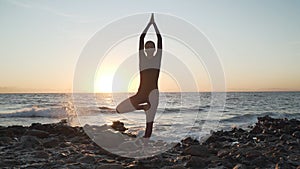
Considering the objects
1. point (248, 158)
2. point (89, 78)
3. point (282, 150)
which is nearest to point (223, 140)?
Result: point (282, 150)

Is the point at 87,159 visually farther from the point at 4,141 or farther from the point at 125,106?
the point at 4,141

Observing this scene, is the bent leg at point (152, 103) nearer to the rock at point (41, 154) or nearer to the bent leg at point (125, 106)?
the bent leg at point (125, 106)

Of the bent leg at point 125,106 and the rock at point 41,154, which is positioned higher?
the bent leg at point 125,106

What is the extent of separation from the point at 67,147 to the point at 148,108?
2.86 m

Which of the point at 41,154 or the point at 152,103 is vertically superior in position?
the point at 152,103

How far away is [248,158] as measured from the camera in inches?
286

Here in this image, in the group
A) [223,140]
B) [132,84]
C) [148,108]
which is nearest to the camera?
[148,108]

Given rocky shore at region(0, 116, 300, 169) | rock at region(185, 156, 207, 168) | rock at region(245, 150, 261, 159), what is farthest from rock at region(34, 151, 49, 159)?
rock at region(245, 150, 261, 159)

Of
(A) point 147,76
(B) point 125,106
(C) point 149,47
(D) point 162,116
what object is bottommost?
(D) point 162,116

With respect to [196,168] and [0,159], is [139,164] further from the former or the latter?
[0,159]

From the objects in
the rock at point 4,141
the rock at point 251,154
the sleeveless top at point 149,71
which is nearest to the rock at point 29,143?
the rock at point 4,141

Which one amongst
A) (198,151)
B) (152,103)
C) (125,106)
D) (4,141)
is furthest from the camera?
(4,141)

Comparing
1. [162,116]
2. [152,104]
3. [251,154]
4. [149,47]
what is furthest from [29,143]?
[162,116]

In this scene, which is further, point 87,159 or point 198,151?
point 198,151
